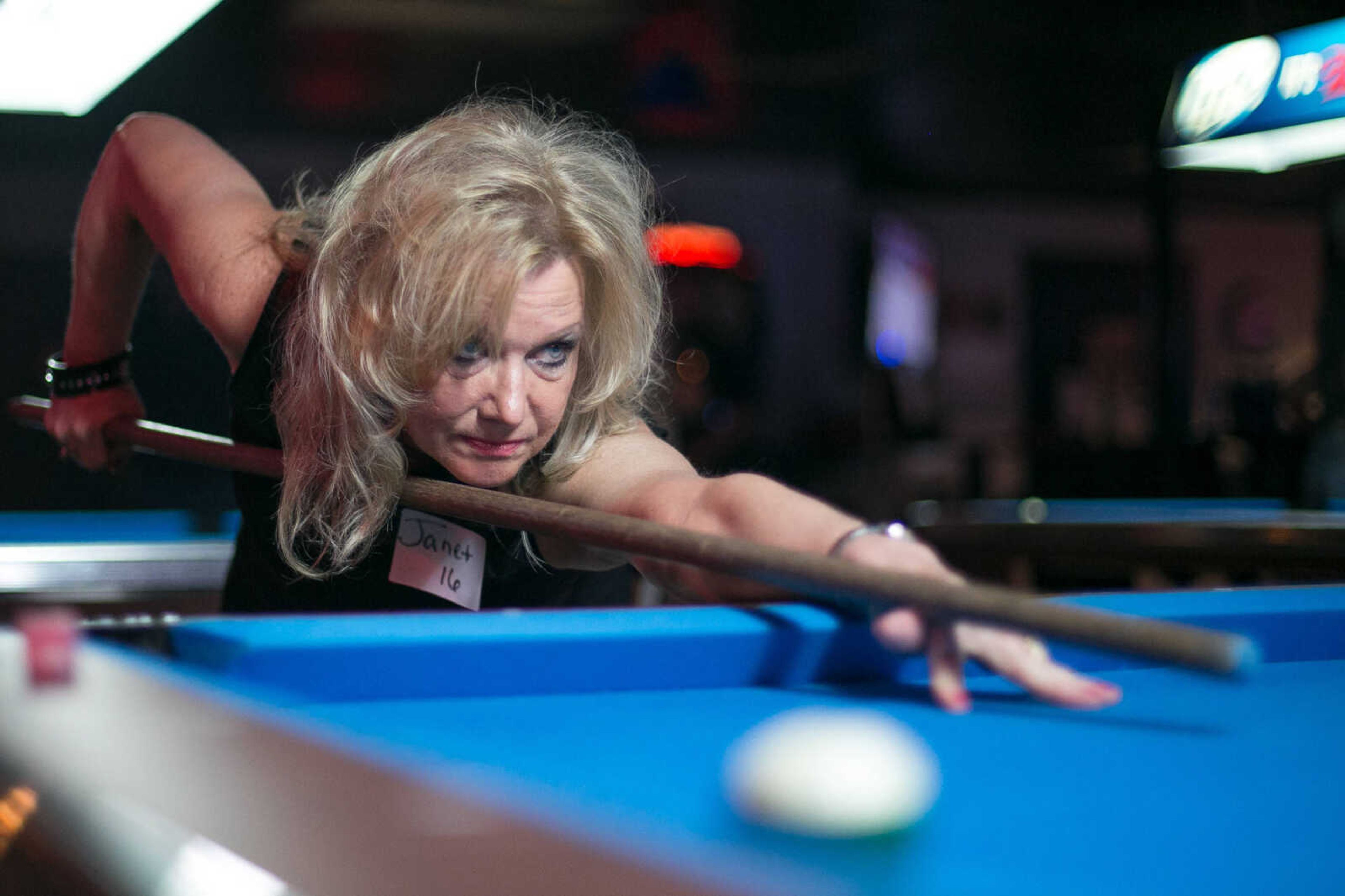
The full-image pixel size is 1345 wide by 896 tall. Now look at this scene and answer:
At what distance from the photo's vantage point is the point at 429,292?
1.60 m

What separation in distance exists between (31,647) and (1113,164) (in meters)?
9.31

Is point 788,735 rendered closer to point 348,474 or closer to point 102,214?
point 348,474

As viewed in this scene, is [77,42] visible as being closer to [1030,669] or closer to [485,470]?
[485,470]

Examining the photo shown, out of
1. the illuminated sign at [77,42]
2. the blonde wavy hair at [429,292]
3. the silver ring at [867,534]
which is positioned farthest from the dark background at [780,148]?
the silver ring at [867,534]

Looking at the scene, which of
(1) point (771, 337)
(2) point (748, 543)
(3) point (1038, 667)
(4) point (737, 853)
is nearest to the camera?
(4) point (737, 853)

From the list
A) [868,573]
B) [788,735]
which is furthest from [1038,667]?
[788,735]

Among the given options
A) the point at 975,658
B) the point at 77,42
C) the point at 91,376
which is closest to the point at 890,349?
the point at 77,42

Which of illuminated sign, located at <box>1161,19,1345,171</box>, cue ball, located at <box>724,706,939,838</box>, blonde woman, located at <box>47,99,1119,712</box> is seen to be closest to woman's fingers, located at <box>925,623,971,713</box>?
blonde woman, located at <box>47,99,1119,712</box>

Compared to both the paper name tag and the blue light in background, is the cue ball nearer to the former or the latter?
the paper name tag

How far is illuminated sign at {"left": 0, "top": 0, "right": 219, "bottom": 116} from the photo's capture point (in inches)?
137

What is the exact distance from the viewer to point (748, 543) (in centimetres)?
132

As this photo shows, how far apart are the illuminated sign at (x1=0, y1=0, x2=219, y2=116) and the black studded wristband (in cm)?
119

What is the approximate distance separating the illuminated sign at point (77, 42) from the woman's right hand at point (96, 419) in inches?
48.6

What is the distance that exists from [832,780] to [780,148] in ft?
27.2
